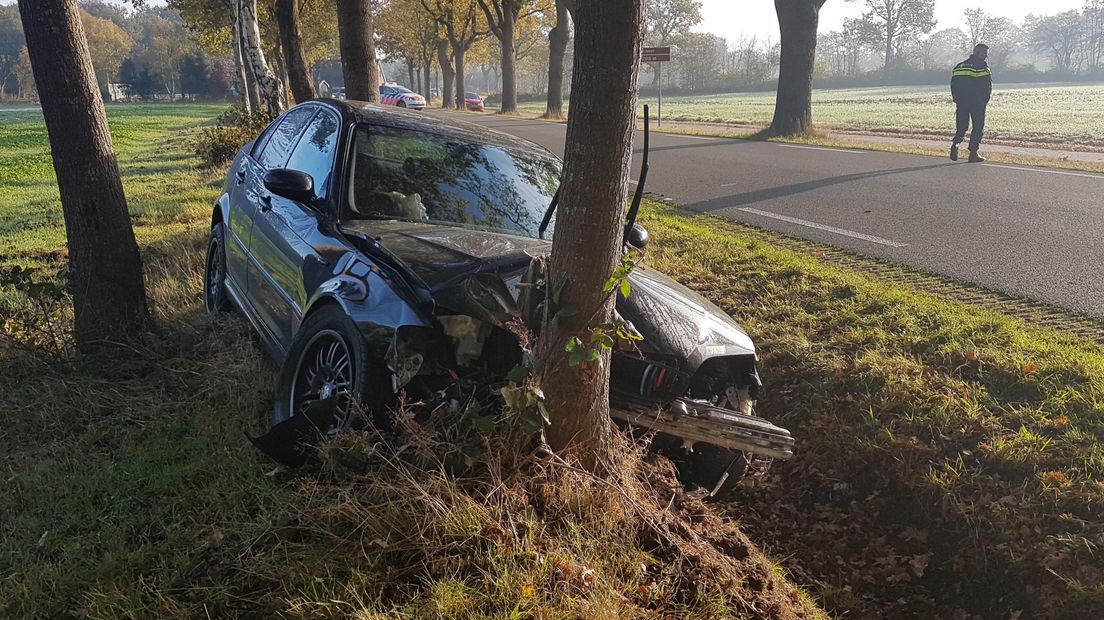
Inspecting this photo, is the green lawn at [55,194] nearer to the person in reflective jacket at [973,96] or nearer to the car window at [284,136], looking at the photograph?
the car window at [284,136]

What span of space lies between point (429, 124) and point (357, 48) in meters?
5.64

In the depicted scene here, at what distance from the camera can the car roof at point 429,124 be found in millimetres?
4652

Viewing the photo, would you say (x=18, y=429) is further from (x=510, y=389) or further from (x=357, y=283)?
(x=510, y=389)

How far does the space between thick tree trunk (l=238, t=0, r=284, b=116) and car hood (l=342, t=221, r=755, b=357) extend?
39.0ft

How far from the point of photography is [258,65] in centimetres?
1523

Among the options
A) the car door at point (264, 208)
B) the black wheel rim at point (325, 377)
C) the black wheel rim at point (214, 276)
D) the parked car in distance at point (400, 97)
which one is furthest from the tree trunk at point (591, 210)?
the parked car in distance at point (400, 97)

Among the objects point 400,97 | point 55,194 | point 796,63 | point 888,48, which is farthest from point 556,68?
point 888,48

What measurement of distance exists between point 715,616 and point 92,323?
4.27 metres

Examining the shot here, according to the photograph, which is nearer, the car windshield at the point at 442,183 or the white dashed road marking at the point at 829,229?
the car windshield at the point at 442,183

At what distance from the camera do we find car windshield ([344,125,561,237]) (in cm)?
421

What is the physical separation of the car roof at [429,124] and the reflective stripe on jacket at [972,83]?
11415 millimetres

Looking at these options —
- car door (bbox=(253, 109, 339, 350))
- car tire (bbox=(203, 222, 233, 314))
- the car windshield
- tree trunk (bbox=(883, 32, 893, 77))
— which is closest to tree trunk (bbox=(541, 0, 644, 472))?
the car windshield

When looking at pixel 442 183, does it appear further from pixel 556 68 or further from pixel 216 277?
pixel 556 68

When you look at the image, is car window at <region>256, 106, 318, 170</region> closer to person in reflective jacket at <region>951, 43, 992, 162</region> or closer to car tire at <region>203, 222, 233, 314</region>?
car tire at <region>203, 222, 233, 314</region>
